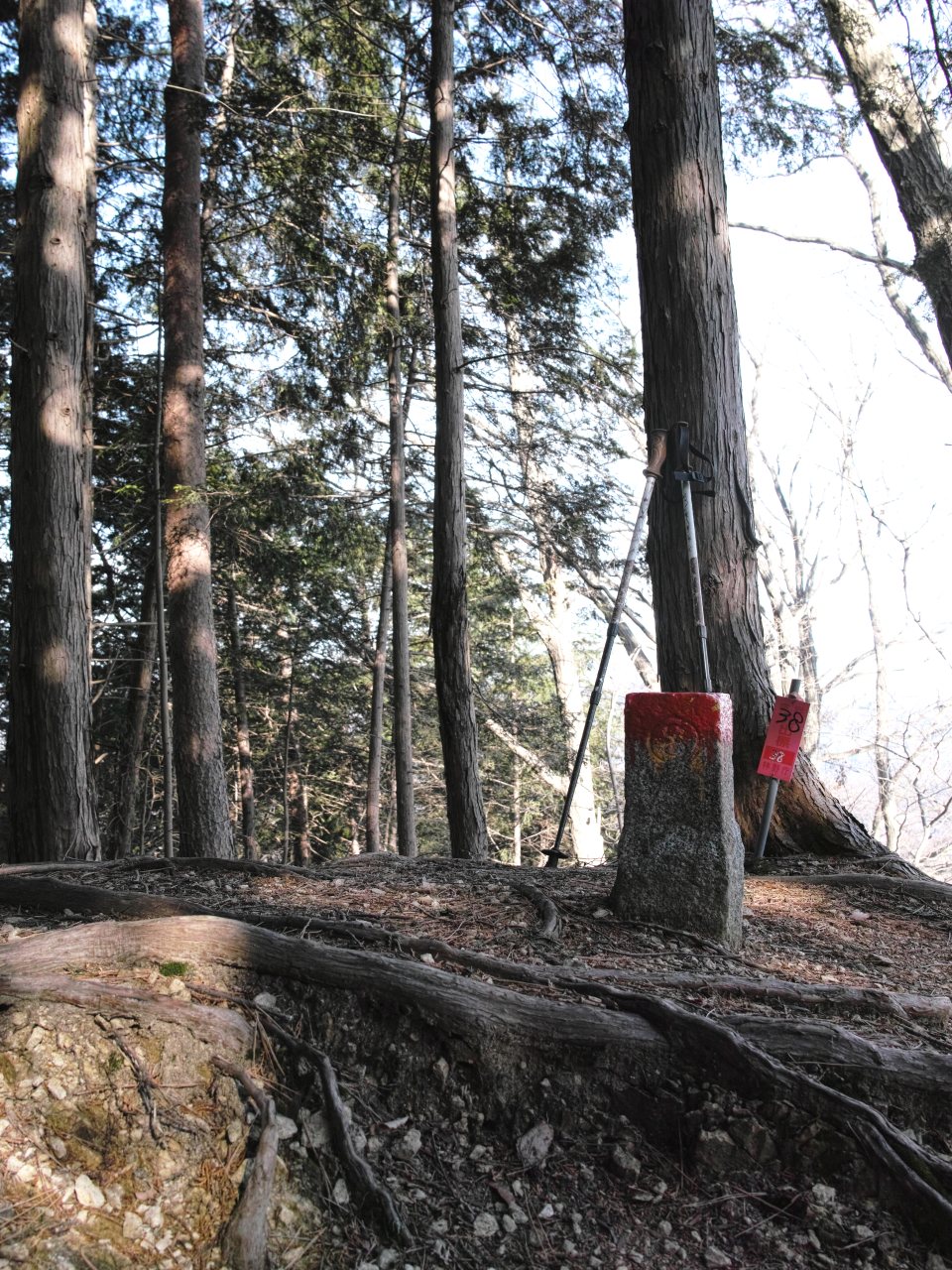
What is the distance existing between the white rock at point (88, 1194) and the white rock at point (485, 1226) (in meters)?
0.95

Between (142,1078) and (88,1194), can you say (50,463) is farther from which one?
(88,1194)

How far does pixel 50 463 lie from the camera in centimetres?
561

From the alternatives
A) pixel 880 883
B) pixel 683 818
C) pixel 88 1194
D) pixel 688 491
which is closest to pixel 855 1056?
pixel 683 818

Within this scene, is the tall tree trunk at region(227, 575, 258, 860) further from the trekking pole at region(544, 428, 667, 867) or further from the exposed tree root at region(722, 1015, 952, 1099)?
the exposed tree root at region(722, 1015, 952, 1099)

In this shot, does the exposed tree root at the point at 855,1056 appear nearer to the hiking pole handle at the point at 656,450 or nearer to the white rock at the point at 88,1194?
the white rock at the point at 88,1194

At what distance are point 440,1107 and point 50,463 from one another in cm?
478

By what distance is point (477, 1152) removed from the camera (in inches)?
97.6

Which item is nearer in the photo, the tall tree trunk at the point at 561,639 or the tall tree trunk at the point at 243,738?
the tall tree trunk at the point at 561,639

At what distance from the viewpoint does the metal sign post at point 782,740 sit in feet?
15.3

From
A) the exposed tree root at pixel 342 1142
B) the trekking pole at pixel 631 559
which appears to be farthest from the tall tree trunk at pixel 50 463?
the exposed tree root at pixel 342 1142

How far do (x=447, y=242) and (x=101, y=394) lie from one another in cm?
540

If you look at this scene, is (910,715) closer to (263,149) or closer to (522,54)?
(522,54)

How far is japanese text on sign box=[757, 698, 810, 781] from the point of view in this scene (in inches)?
183

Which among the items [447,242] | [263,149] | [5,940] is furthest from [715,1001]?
[263,149]
